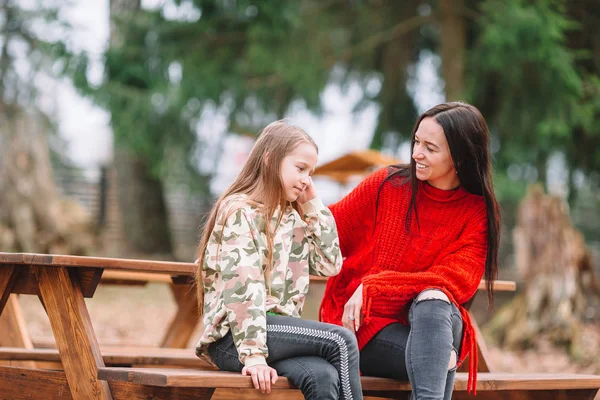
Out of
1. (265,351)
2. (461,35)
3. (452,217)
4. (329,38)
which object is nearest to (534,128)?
(461,35)

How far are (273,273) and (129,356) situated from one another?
101 centimetres

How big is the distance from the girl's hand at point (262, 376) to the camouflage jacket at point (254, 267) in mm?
30

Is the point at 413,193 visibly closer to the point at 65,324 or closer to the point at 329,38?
the point at 65,324

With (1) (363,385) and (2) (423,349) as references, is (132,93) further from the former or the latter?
(2) (423,349)

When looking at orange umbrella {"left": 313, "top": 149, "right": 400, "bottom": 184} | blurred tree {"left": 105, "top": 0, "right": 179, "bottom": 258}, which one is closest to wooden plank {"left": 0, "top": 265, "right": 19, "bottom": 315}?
orange umbrella {"left": 313, "top": 149, "right": 400, "bottom": 184}

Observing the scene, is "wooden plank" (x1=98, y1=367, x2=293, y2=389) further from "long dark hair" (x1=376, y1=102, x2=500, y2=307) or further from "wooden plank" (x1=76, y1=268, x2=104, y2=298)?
"long dark hair" (x1=376, y1=102, x2=500, y2=307)

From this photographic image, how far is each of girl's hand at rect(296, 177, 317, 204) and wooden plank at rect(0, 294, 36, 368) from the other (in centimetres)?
156

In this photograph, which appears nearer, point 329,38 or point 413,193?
point 413,193

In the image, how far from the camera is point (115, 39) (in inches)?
435

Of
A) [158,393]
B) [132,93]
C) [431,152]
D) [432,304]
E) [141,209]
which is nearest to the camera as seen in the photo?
[158,393]

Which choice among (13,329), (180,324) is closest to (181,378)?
(13,329)

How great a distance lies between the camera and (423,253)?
319 centimetres

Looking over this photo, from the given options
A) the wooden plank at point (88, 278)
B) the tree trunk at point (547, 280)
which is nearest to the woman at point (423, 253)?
the wooden plank at point (88, 278)

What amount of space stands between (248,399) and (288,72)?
24.2 ft
